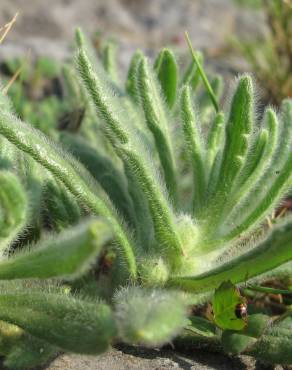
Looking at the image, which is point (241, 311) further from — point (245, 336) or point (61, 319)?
point (61, 319)

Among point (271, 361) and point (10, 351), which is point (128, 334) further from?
point (271, 361)

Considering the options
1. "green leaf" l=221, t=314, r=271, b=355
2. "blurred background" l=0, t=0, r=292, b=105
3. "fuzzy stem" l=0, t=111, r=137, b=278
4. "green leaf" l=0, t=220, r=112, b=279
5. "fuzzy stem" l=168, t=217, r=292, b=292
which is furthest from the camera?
"blurred background" l=0, t=0, r=292, b=105

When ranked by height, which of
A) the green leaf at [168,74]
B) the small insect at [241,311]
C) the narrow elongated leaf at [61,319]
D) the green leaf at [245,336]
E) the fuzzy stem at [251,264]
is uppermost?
the green leaf at [168,74]

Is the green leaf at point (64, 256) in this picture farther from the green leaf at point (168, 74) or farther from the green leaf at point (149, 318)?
the green leaf at point (168, 74)

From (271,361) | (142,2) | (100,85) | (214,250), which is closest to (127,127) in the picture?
(100,85)

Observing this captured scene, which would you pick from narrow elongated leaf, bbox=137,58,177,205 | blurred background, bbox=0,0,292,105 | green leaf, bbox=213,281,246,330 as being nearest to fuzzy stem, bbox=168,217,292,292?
green leaf, bbox=213,281,246,330

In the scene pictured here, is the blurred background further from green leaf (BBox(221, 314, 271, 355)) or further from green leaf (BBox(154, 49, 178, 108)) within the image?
green leaf (BBox(221, 314, 271, 355))

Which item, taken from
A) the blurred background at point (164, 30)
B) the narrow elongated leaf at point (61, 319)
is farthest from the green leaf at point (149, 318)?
the blurred background at point (164, 30)

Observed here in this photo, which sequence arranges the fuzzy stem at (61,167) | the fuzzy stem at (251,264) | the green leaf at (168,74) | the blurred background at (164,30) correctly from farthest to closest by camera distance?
the blurred background at (164,30)
the green leaf at (168,74)
the fuzzy stem at (61,167)
the fuzzy stem at (251,264)
